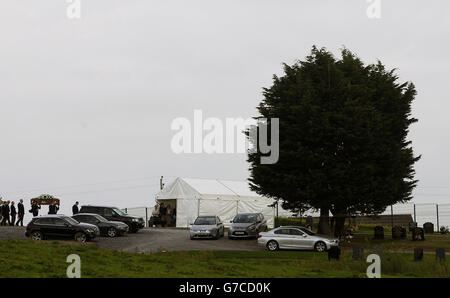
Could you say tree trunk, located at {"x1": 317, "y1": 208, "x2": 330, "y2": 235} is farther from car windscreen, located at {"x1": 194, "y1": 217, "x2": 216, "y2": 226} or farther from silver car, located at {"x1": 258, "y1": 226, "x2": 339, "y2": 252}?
car windscreen, located at {"x1": 194, "y1": 217, "x2": 216, "y2": 226}

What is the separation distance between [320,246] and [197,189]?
63.0 feet

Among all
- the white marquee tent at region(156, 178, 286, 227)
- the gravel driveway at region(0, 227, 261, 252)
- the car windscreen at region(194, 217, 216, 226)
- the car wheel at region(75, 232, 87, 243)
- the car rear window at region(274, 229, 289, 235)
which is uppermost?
the white marquee tent at region(156, 178, 286, 227)

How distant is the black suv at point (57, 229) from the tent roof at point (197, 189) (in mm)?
17051

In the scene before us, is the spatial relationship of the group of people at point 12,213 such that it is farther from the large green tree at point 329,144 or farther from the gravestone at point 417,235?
the gravestone at point 417,235

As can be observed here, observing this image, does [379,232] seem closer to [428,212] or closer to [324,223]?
[324,223]

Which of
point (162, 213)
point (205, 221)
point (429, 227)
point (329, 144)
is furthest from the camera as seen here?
point (162, 213)

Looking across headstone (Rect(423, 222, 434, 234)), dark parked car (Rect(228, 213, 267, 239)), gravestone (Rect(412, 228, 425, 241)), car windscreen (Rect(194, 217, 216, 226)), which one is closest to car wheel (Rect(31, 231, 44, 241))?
car windscreen (Rect(194, 217, 216, 226))

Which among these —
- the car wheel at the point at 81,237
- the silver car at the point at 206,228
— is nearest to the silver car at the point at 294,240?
the silver car at the point at 206,228

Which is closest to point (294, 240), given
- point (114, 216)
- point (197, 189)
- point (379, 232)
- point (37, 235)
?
point (379, 232)

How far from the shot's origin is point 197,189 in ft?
152

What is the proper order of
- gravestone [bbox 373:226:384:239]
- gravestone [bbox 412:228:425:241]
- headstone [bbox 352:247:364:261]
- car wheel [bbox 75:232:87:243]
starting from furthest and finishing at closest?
gravestone [bbox 373:226:384:239]
gravestone [bbox 412:228:425:241]
car wheel [bbox 75:232:87:243]
headstone [bbox 352:247:364:261]

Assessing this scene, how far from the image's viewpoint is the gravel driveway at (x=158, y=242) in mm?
27925

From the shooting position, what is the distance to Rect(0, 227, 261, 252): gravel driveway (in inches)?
1099

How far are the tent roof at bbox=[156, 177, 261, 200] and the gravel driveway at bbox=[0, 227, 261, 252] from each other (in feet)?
35.7
